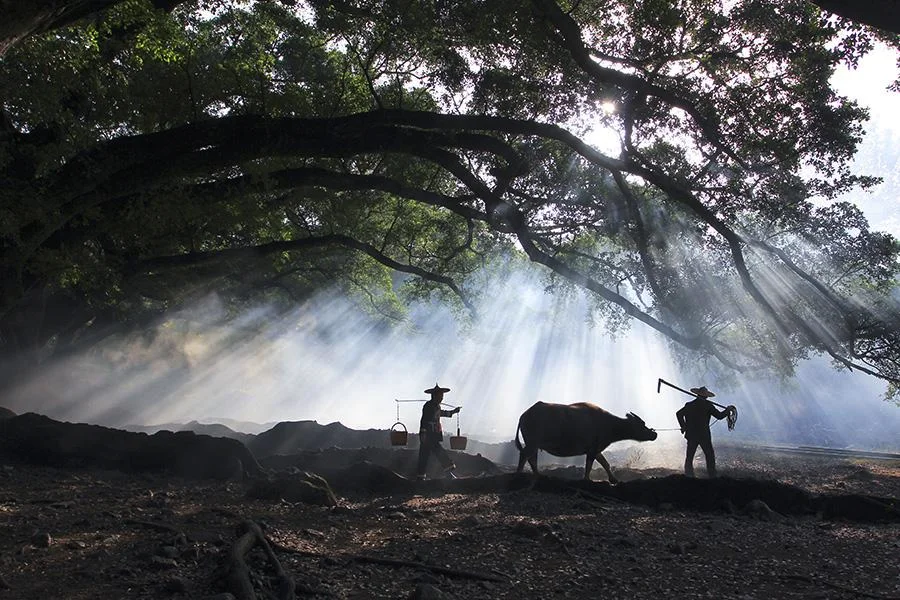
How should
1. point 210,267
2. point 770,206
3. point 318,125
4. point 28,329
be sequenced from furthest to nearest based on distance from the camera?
point 28,329
point 210,267
point 770,206
point 318,125

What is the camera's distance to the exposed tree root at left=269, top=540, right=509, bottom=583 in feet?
19.0

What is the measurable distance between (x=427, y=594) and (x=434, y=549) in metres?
1.77

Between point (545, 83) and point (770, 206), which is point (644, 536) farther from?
point (545, 83)

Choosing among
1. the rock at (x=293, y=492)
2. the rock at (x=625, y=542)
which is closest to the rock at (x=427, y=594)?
the rock at (x=625, y=542)

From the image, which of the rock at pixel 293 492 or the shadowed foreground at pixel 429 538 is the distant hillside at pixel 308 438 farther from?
the rock at pixel 293 492

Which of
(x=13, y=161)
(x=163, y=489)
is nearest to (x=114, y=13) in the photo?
(x=13, y=161)

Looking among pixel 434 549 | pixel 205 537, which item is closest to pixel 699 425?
pixel 434 549

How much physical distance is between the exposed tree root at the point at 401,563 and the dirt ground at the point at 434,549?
0.06 ft

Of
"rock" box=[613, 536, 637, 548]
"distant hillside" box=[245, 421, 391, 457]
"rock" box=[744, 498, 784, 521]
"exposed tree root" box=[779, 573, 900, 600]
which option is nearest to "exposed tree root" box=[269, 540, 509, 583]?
"rock" box=[613, 536, 637, 548]

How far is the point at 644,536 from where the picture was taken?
740cm

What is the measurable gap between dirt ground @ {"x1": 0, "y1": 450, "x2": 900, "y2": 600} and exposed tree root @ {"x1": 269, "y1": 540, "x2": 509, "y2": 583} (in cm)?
2

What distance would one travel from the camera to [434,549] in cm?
663

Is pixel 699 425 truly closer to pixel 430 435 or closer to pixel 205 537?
pixel 430 435

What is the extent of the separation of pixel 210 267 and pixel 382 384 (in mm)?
54519
